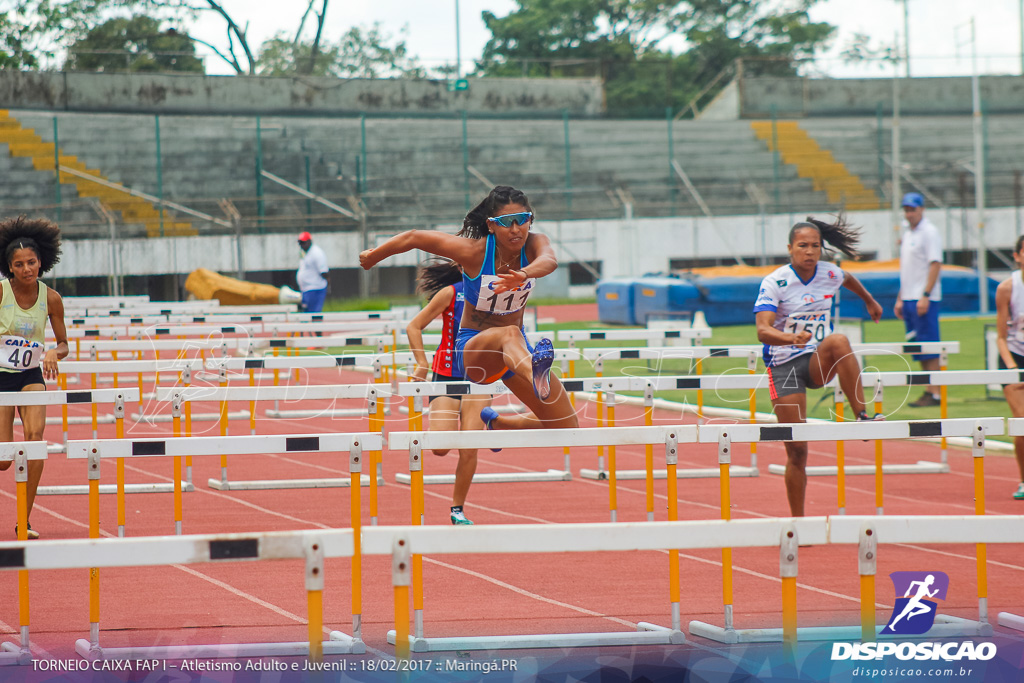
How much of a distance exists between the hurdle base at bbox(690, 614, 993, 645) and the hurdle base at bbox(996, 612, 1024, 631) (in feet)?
0.49

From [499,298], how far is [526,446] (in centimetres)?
123

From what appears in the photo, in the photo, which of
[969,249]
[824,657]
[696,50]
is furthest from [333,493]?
[696,50]

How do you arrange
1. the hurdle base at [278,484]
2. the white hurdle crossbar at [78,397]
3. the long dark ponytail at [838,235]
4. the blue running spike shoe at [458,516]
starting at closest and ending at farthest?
1. the white hurdle crossbar at [78,397]
2. the blue running spike shoe at [458,516]
3. the long dark ponytail at [838,235]
4. the hurdle base at [278,484]

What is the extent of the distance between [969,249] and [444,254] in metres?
29.4

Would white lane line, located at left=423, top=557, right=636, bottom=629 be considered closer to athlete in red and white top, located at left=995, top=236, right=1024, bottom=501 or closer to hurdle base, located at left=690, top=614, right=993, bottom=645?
hurdle base, located at left=690, top=614, right=993, bottom=645

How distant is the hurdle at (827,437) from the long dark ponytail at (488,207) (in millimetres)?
Answer: 1510

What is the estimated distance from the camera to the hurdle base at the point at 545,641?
4.42 meters

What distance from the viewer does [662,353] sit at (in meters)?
9.85

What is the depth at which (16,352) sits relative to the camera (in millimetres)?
6676

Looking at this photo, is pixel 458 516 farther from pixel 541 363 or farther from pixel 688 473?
pixel 688 473

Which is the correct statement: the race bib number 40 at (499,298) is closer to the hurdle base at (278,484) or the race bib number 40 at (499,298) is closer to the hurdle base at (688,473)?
the hurdle base at (278,484)

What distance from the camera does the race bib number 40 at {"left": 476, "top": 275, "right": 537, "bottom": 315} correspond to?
220 inches

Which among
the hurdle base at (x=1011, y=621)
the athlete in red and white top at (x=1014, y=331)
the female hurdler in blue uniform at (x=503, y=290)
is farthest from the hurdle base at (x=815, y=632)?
the athlete in red and white top at (x=1014, y=331)

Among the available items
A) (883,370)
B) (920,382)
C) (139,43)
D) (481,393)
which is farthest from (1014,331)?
(139,43)
